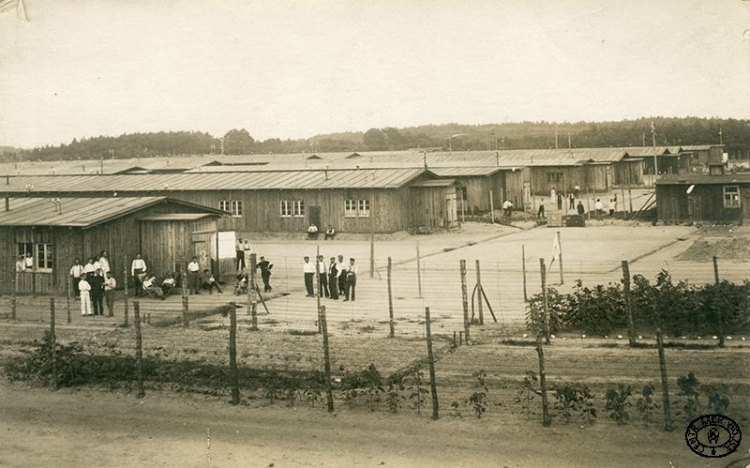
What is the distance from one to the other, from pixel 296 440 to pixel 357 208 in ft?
105

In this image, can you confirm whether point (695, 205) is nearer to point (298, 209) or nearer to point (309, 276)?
point (298, 209)

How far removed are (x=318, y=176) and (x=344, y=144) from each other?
196ft

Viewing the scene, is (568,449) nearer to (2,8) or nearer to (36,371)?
(36,371)

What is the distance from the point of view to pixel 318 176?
45.8m

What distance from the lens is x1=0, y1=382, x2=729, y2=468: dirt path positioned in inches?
408

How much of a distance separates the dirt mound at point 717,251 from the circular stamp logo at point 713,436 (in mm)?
16662

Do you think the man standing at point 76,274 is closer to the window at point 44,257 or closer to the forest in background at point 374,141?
the window at point 44,257

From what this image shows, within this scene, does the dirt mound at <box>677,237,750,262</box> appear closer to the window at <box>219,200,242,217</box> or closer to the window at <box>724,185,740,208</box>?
the window at <box>724,185,740,208</box>

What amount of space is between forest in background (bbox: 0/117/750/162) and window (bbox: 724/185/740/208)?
31396 mm

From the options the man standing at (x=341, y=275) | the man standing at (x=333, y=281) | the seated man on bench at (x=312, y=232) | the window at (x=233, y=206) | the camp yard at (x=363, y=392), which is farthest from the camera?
the window at (x=233, y=206)

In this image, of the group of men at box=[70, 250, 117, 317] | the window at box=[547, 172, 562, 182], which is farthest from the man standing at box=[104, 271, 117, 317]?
the window at box=[547, 172, 562, 182]

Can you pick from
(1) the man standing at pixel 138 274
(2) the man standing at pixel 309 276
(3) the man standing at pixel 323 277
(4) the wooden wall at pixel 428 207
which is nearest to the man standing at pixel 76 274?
(1) the man standing at pixel 138 274

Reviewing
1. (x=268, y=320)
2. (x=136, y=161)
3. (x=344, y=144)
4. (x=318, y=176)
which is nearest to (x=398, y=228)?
(x=318, y=176)

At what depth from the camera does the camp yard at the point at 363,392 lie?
35.4ft
